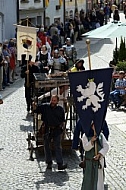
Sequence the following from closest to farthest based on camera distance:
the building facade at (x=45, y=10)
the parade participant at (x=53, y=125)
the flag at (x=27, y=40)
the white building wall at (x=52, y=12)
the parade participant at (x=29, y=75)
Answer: the parade participant at (x=53, y=125)
the parade participant at (x=29, y=75)
the flag at (x=27, y=40)
the building facade at (x=45, y=10)
the white building wall at (x=52, y=12)

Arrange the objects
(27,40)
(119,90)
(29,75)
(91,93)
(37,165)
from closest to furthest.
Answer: (91,93), (37,165), (29,75), (27,40), (119,90)

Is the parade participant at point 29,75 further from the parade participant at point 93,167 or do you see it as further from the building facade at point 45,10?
the building facade at point 45,10

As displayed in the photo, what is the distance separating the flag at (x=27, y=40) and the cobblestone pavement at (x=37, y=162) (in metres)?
1.72

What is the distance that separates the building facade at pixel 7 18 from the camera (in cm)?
2917

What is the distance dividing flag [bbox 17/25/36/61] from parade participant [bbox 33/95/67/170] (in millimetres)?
5246

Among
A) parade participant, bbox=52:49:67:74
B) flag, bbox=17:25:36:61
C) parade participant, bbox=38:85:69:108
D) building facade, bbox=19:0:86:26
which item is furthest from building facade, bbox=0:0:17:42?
parade participant, bbox=38:85:69:108

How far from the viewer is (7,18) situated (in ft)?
98.7

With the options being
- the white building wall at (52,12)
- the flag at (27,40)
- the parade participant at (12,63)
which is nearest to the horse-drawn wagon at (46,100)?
the flag at (27,40)

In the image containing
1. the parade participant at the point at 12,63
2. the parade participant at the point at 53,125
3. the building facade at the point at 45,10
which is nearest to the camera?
the parade participant at the point at 53,125

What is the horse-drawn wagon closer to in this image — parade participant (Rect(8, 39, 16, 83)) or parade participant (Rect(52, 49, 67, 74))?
parade participant (Rect(52, 49, 67, 74))

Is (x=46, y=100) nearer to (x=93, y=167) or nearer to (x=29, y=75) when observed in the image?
(x=29, y=75)

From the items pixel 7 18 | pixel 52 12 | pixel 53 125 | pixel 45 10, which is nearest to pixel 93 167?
pixel 53 125

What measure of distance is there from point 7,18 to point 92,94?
21511 mm

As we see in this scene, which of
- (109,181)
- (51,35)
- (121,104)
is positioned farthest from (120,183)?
(51,35)
